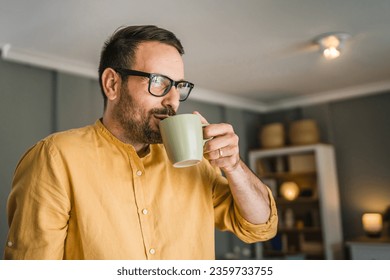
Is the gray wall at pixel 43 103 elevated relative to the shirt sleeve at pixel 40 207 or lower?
elevated

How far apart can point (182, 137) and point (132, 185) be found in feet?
0.34

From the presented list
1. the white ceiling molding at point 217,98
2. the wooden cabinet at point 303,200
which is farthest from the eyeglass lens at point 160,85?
the wooden cabinet at point 303,200

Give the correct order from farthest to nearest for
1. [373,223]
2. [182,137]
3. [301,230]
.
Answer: [301,230] < [373,223] < [182,137]

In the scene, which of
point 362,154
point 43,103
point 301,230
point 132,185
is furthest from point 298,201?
point 132,185

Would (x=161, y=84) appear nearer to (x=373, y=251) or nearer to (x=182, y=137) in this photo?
(x=182, y=137)

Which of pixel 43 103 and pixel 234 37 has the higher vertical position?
pixel 234 37

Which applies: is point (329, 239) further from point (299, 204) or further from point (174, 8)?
point (174, 8)

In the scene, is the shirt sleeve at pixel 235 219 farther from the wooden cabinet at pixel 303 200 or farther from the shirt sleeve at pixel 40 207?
the wooden cabinet at pixel 303 200

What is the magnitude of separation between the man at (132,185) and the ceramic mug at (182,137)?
2cm

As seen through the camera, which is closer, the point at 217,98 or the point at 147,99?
the point at 147,99

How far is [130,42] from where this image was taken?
445 millimetres

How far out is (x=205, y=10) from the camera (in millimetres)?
918

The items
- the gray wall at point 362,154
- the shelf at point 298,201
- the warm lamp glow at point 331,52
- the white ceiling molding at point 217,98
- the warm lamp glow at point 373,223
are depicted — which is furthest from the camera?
the shelf at point 298,201

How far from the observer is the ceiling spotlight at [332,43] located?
1100 mm
